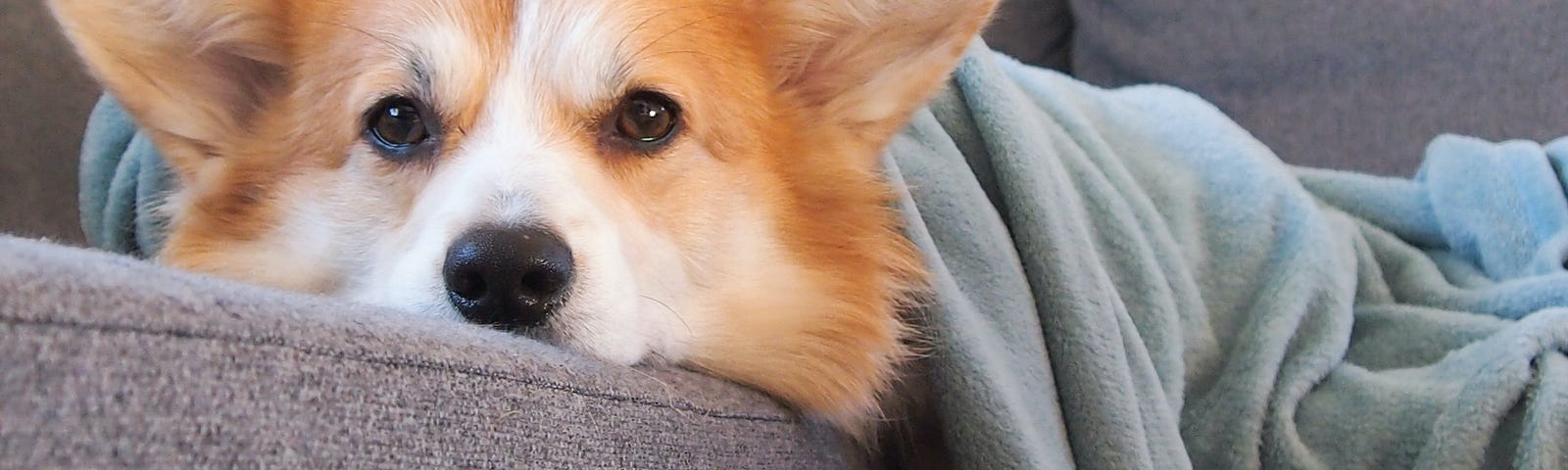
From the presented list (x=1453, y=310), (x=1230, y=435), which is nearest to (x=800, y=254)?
(x=1230, y=435)

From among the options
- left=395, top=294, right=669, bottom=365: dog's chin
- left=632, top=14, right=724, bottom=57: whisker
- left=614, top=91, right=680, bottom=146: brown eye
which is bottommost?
left=395, top=294, right=669, bottom=365: dog's chin

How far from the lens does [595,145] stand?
0.87 meters

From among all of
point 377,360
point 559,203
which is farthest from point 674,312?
point 377,360

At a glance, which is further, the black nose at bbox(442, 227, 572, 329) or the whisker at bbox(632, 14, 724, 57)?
the whisker at bbox(632, 14, 724, 57)

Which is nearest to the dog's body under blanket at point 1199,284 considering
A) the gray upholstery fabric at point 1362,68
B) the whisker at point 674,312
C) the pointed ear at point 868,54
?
the pointed ear at point 868,54

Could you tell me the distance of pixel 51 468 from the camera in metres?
0.36

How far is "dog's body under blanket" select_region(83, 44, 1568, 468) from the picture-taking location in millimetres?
915

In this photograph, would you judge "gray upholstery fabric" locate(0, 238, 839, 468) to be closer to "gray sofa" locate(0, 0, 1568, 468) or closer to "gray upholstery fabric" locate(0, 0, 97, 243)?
"gray sofa" locate(0, 0, 1568, 468)

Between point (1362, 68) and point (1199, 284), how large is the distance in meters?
0.71

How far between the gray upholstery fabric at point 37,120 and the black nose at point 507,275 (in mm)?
923

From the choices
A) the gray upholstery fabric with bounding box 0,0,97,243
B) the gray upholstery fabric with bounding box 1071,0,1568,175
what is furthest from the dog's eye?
the gray upholstery fabric with bounding box 1071,0,1568,175

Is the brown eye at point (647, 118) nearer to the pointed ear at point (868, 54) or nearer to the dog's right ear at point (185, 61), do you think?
the pointed ear at point (868, 54)

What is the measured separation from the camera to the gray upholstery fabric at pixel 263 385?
37 cm

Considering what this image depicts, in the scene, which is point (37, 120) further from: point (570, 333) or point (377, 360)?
point (377, 360)
